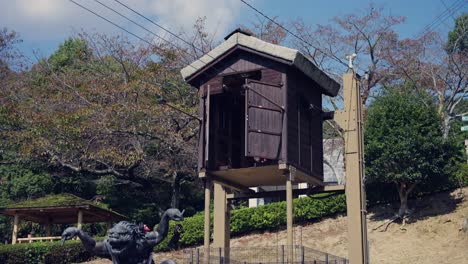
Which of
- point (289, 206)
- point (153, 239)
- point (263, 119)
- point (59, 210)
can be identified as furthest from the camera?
point (59, 210)

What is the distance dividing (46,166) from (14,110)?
12.0 ft

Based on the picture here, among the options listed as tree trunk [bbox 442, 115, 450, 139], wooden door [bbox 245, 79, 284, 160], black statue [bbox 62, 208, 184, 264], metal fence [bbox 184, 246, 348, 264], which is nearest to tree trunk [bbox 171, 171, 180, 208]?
metal fence [bbox 184, 246, 348, 264]

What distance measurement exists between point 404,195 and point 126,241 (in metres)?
19.8

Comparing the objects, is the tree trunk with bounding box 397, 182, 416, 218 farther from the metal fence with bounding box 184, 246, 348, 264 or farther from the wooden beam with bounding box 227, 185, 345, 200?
the metal fence with bounding box 184, 246, 348, 264

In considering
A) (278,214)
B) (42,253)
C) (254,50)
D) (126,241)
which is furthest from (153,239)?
(278,214)

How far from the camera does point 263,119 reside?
17562mm

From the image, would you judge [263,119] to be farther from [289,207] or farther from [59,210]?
[59,210]

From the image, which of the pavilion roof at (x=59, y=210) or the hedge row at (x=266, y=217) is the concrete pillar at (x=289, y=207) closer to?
the hedge row at (x=266, y=217)

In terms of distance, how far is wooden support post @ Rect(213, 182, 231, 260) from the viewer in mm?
19031

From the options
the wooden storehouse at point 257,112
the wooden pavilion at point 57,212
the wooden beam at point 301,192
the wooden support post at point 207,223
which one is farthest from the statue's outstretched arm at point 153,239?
the wooden pavilion at point 57,212

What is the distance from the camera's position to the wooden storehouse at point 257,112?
17.5 meters

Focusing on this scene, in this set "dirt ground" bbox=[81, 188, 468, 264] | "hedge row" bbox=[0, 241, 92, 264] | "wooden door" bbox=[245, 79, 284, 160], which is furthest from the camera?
"hedge row" bbox=[0, 241, 92, 264]

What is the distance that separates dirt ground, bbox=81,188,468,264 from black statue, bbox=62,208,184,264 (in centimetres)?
1433

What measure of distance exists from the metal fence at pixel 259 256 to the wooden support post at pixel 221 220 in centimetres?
77
